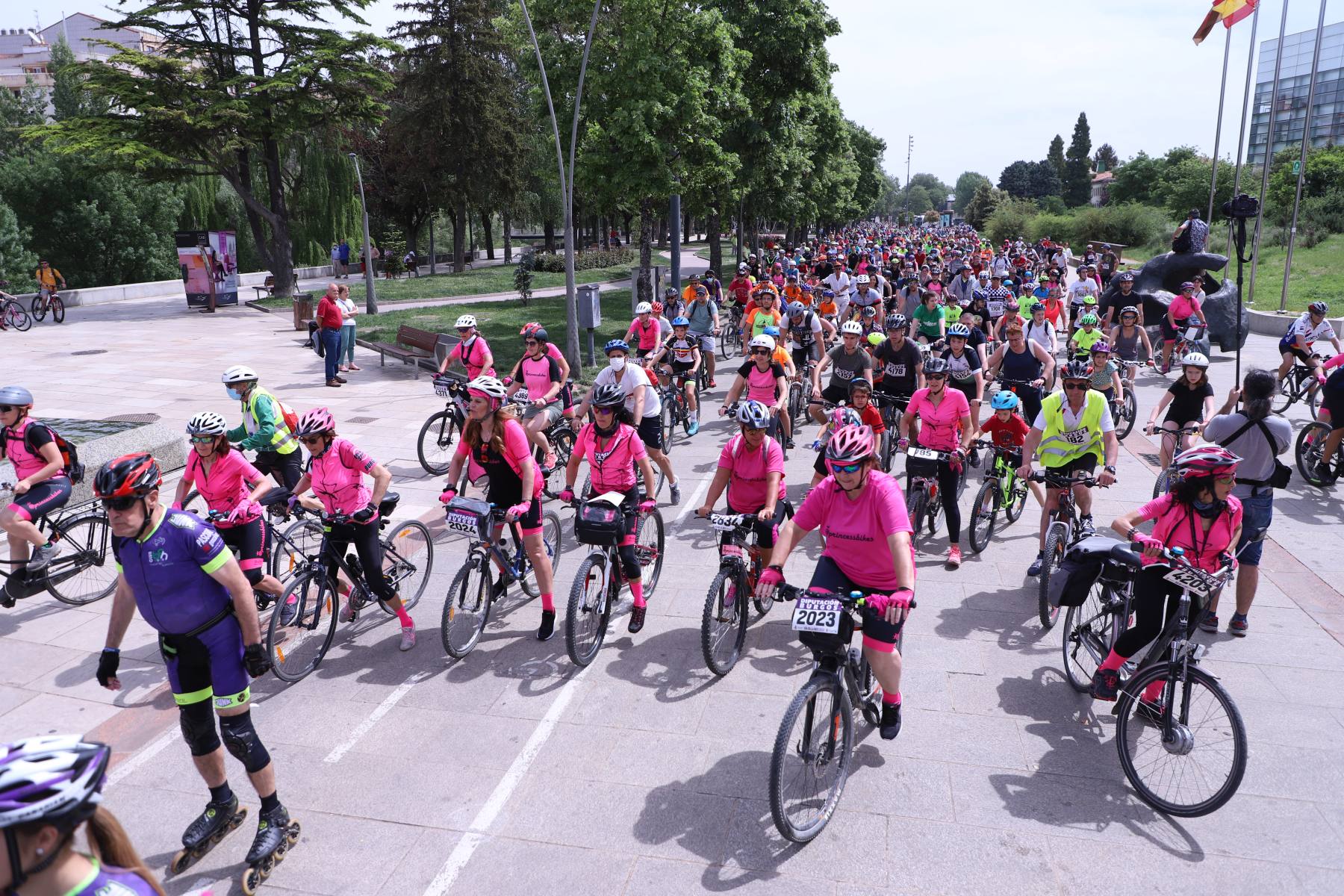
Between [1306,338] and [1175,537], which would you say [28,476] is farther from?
[1306,338]

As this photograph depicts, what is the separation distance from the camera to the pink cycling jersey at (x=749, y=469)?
252 inches

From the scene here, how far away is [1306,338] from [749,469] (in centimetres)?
1091

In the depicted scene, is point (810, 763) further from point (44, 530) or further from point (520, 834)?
point (44, 530)

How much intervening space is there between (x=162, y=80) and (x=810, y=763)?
34.1 m

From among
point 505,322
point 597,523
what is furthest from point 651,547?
point 505,322

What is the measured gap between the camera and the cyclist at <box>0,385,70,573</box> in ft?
23.4

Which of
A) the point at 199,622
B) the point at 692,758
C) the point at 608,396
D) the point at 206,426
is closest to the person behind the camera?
the point at 199,622

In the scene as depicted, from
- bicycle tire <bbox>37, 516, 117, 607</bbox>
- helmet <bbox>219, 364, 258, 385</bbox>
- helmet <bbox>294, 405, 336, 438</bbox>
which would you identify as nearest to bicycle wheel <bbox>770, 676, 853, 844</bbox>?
helmet <bbox>294, 405, 336, 438</bbox>

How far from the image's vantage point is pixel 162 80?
98.5ft

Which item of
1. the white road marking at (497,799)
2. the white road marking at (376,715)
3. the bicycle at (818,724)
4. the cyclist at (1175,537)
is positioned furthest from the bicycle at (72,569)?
the cyclist at (1175,537)

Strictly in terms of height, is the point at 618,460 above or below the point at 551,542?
above

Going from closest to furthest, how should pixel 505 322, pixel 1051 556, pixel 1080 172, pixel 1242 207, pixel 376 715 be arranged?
pixel 376 715 < pixel 1051 556 < pixel 1242 207 < pixel 505 322 < pixel 1080 172

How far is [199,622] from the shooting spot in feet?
13.8

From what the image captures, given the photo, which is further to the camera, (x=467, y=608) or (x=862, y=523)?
(x=467, y=608)
